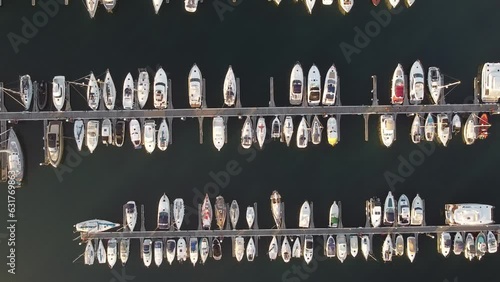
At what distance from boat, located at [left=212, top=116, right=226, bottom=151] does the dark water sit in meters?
0.47

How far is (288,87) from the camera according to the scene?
1806cm

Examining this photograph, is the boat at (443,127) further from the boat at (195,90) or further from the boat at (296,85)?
the boat at (195,90)

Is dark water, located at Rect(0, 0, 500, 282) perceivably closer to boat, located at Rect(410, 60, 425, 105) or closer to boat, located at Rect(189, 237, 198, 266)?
boat, located at Rect(410, 60, 425, 105)

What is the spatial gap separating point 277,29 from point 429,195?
9.45 metres

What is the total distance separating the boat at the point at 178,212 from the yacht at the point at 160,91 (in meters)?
3.96

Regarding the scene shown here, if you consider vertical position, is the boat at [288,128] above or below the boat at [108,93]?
below

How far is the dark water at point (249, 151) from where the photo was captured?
59.3 ft

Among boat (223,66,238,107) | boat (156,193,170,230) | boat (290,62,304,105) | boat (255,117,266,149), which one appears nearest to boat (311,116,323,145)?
boat (290,62,304,105)

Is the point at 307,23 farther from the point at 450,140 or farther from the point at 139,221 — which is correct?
the point at 139,221

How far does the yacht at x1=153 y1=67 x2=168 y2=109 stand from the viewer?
57.7 ft

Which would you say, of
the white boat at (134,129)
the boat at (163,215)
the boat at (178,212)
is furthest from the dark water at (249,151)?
the white boat at (134,129)

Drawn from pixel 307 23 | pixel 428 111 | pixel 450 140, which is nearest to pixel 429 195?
pixel 450 140

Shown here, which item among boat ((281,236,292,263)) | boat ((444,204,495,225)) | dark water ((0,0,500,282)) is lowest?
boat ((281,236,292,263))

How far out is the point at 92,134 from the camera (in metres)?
17.7
